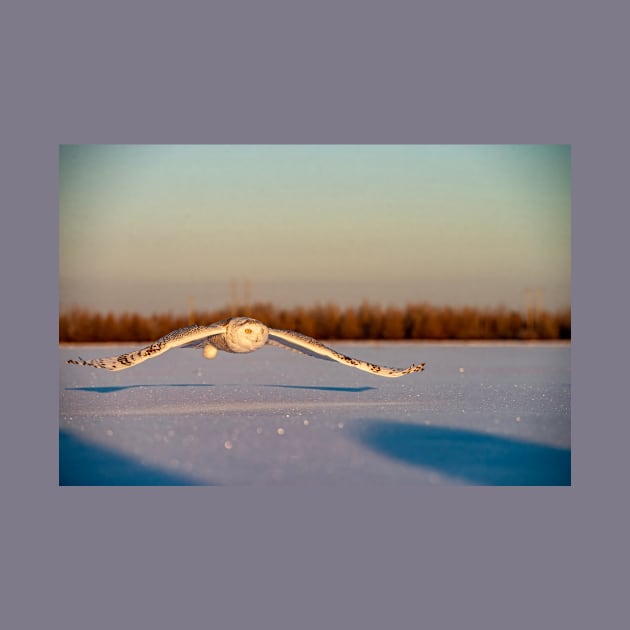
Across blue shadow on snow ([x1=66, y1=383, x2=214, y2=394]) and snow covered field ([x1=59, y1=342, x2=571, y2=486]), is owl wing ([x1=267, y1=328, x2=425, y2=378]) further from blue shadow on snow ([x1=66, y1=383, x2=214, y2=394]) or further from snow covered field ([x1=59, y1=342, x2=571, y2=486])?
blue shadow on snow ([x1=66, y1=383, x2=214, y2=394])

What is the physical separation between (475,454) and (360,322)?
3.35 metres

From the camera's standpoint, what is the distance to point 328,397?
1439 cm

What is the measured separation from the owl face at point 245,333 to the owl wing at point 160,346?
0.36ft

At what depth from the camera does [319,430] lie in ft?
43.5

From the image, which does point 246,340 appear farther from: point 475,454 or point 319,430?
point 475,454

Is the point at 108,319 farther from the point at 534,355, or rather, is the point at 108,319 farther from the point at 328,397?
the point at 534,355

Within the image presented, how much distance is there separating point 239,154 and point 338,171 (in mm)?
1195

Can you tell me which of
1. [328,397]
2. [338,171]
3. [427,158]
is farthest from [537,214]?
[328,397]

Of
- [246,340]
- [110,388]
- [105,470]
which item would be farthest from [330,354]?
[105,470]

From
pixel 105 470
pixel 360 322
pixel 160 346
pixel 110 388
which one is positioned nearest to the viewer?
pixel 105 470

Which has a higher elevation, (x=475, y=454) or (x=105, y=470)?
(x=475, y=454)

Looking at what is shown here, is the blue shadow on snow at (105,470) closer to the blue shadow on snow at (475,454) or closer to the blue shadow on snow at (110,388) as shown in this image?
the blue shadow on snow at (110,388)

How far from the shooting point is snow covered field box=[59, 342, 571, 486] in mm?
12789

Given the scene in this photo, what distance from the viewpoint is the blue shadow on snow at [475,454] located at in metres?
12.8
